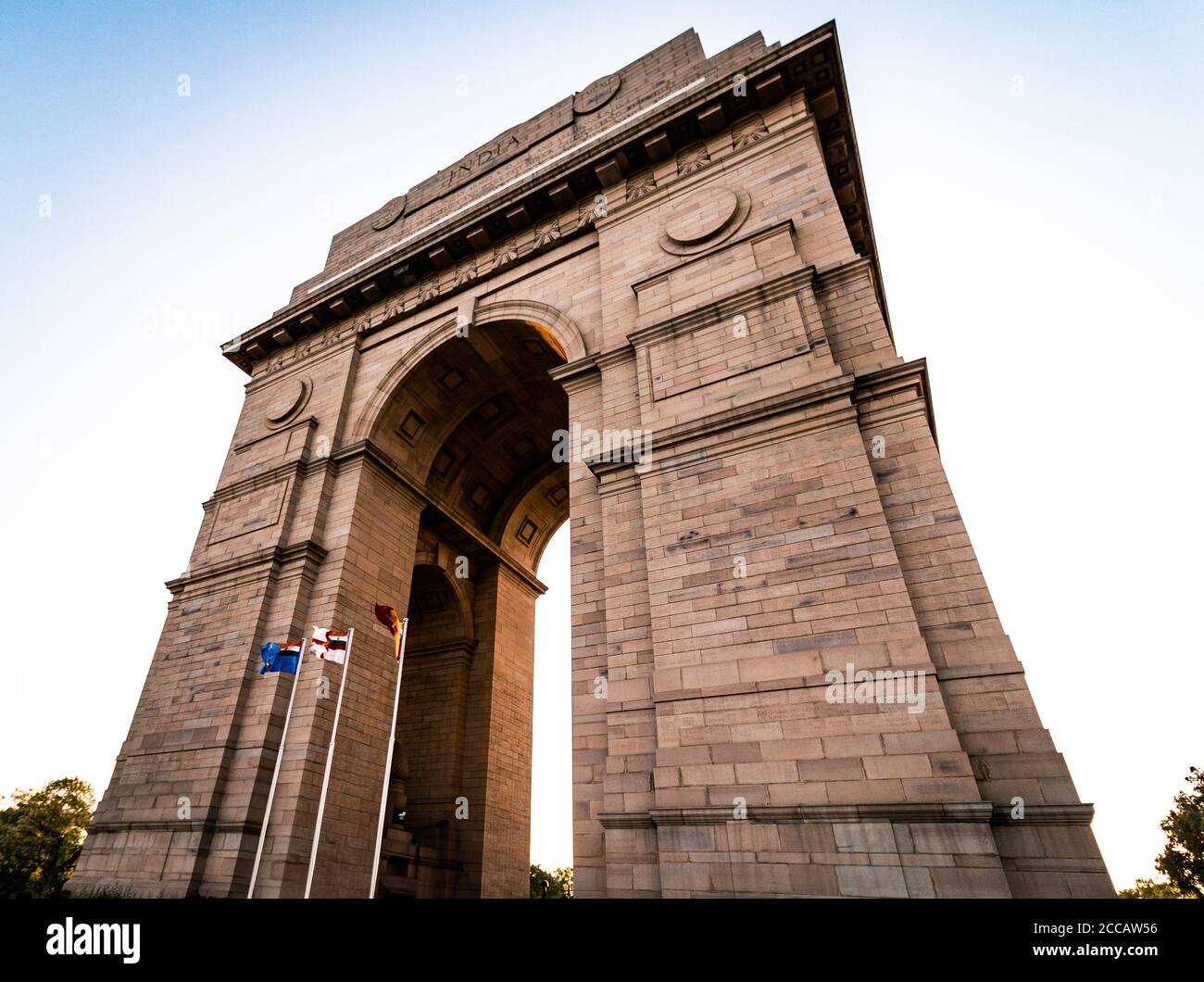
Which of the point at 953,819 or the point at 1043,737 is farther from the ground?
the point at 1043,737

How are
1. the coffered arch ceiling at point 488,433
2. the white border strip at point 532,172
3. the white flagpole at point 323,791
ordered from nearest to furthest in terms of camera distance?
the white flagpole at point 323,791 < the white border strip at point 532,172 < the coffered arch ceiling at point 488,433

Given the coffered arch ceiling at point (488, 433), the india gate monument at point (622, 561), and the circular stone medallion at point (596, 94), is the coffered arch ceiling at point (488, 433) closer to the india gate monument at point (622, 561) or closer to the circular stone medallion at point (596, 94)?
the india gate monument at point (622, 561)

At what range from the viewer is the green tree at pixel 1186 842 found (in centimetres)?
3578

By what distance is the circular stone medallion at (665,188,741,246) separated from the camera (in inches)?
567

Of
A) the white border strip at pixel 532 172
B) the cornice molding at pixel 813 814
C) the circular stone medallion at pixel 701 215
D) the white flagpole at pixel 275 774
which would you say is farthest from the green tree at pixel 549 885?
the circular stone medallion at pixel 701 215

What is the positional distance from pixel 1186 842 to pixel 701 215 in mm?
47390

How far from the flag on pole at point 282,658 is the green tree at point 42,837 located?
45.1 m

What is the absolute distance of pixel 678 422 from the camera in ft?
39.0

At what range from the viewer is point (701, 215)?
587 inches

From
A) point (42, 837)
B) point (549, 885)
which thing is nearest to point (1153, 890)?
point (549, 885)

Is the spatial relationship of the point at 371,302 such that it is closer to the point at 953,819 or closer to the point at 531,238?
the point at 531,238
